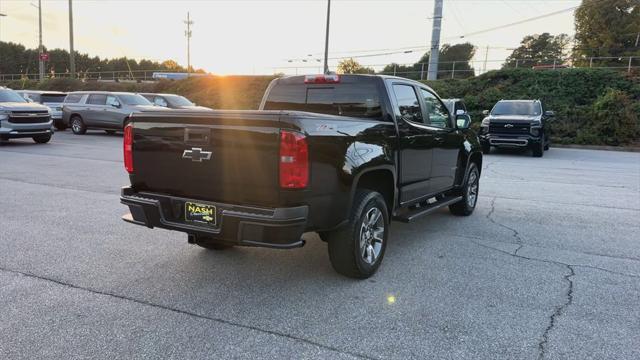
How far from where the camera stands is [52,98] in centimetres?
2248

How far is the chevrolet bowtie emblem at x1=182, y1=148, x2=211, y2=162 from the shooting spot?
3.71 m

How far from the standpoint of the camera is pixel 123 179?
370 inches

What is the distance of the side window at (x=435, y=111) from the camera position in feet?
19.1

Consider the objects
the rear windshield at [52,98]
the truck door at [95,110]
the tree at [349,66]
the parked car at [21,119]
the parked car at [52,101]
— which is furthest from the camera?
the tree at [349,66]

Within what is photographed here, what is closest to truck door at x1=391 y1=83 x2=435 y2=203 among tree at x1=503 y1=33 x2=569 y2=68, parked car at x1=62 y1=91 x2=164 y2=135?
parked car at x1=62 y1=91 x2=164 y2=135

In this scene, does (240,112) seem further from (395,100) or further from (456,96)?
(456,96)

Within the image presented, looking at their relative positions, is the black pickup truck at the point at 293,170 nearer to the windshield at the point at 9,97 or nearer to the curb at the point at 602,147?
the windshield at the point at 9,97

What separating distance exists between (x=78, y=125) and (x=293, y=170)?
20.0 m

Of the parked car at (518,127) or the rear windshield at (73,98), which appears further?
the rear windshield at (73,98)

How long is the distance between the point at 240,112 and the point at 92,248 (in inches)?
103

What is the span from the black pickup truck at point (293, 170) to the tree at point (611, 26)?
53.2 meters

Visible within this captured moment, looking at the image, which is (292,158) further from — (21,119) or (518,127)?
(21,119)

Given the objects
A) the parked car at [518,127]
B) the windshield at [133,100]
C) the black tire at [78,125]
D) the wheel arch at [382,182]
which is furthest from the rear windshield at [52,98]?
the wheel arch at [382,182]

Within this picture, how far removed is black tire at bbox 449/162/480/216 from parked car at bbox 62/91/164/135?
15.2 m
